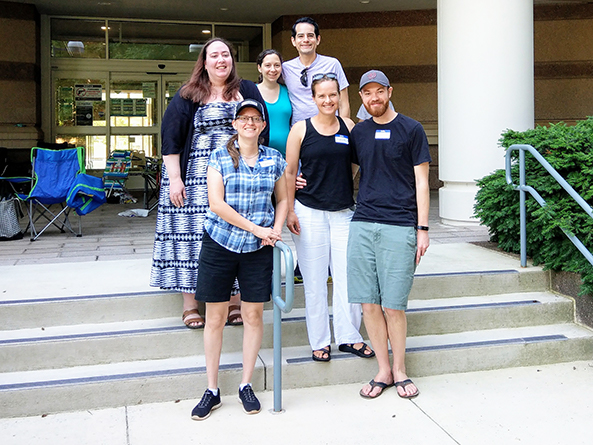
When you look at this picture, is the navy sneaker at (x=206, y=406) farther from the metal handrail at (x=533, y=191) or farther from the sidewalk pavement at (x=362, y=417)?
the metal handrail at (x=533, y=191)

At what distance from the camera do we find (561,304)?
5035mm

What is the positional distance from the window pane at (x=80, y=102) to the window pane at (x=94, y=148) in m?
0.29

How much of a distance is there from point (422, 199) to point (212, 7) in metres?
10.7

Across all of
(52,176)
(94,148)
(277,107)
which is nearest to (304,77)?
(277,107)

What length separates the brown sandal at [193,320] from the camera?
4.32 metres

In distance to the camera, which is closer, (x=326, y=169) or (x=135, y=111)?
(x=326, y=169)

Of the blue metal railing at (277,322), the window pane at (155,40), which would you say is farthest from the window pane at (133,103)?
the blue metal railing at (277,322)

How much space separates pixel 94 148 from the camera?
14.5m

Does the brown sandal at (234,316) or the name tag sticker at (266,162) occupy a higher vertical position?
the name tag sticker at (266,162)

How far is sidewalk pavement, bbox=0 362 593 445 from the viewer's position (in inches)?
135

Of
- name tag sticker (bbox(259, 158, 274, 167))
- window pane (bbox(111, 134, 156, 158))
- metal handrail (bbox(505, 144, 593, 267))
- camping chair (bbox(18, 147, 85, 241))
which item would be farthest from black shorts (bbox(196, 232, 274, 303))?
window pane (bbox(111, 134, 156, 158))

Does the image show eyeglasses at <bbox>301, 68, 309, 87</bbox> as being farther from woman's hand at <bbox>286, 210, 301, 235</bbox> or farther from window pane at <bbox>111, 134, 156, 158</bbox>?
window pane at <bbox>111, 134, 156, 158</bbox>

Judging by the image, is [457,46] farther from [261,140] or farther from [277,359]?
[277,359]

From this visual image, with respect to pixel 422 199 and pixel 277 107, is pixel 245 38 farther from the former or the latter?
pixel 422 199
